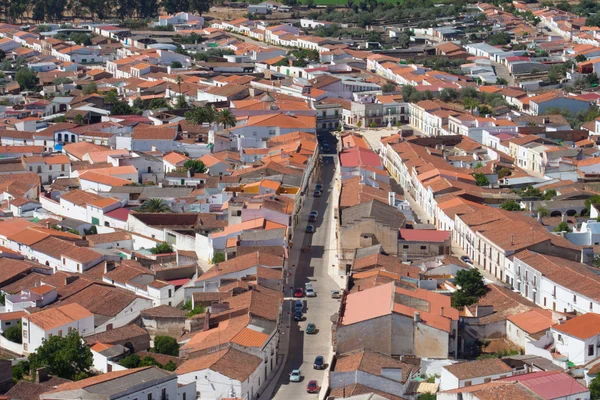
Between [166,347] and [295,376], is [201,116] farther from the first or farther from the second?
[295,376]

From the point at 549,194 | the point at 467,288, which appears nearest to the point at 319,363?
the point at 467,288

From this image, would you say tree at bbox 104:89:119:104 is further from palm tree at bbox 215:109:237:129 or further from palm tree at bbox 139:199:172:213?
palm tree at bbox 139:199:172:213

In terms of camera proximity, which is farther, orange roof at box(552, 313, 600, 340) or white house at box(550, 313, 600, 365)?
orange roof at box(552, 313, 600, 340)

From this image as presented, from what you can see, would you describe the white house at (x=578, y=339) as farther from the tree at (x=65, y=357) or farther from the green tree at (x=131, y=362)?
the tree at (x=65, y=357)

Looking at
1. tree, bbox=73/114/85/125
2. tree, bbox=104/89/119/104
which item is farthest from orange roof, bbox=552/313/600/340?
tree, bbox=104/89/119/104

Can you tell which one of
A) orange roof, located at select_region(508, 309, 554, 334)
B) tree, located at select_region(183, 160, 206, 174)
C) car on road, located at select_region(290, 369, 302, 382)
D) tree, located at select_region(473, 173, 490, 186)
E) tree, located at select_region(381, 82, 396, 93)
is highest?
orange roof, located at select_region(508, 309, 554, 334)

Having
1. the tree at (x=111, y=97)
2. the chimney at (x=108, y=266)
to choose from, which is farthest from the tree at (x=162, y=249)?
the tree at (x=111, y=97)
